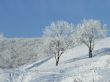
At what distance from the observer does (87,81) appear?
72.9 ft

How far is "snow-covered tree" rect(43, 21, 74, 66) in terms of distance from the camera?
86.4 m

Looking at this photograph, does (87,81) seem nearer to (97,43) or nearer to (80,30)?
(80,30)

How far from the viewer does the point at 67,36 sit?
290 feet

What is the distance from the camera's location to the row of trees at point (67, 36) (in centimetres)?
8675

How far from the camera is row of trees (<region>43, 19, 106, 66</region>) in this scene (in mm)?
86750

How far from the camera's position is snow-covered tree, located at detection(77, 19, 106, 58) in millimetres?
89250

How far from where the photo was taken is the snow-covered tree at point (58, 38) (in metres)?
86.4

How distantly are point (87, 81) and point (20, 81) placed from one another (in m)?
7.92

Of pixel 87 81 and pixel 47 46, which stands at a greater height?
pixel 47 46

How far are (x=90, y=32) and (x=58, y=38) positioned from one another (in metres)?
8.99

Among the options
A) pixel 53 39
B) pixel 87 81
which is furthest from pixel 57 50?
pixel 87 81

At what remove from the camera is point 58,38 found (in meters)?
85.9

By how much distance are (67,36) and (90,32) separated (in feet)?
19.5

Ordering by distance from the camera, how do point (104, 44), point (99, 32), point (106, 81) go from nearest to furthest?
1. point (106, 81)
2. point (99, 32)
3. point (104, 44)
